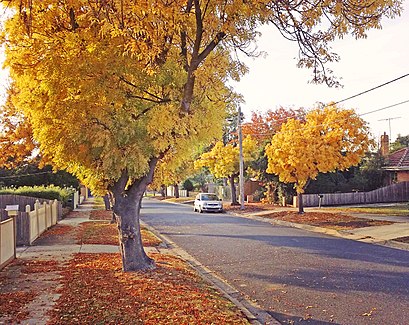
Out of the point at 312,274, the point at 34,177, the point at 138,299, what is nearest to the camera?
the point at 138,299

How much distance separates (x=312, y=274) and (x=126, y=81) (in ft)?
20.3

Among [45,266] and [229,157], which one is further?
[229,157]

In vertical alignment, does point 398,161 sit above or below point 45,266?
above

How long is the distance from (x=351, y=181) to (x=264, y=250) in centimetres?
2804

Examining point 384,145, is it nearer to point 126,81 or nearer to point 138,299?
point 126,81

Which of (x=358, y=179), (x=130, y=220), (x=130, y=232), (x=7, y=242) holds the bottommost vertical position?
(x=7, y=242)

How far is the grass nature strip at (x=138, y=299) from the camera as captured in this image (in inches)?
275

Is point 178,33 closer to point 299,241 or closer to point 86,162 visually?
point 86,162

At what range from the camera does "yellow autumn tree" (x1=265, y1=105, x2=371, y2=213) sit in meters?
25.2

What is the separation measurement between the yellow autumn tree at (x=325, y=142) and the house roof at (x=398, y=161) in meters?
15.2

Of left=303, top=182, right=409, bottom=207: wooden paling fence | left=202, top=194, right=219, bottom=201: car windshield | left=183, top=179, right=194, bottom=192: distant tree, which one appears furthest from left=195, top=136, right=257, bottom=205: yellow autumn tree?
left=183, top=179, right=194, bottom=192: distant tree

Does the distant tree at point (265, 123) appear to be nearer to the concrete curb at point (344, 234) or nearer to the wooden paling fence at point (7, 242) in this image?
the concrete curb at point (344, 234)

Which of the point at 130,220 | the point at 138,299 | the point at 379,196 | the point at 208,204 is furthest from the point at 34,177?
the point at 138,299

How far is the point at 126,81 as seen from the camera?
939cm
